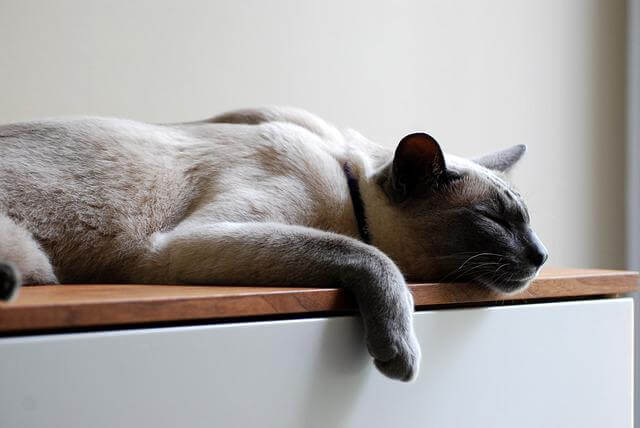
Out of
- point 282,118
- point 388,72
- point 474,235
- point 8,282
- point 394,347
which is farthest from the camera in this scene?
point 388,72

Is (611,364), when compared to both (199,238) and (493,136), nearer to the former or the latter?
(199,238)

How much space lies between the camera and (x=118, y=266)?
3.40 ft

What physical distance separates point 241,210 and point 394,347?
1.09ft

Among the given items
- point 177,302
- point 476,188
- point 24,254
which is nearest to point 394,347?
point 177,302

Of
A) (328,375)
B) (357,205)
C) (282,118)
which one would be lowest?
(328,375)

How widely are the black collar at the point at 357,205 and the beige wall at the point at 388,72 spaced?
56 cm

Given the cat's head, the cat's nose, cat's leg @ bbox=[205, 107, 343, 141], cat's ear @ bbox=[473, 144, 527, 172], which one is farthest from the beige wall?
the cat's nose

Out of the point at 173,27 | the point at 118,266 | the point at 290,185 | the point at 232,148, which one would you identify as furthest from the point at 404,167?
the point at 173,27

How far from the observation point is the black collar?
1110 millimetres

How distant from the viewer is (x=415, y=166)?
1068 millimetres

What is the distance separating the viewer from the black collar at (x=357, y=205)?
3.64 feet

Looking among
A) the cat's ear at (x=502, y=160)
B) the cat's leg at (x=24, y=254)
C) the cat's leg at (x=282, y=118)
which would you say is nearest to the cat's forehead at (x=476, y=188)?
the cat's ear at (x=502, y=160)

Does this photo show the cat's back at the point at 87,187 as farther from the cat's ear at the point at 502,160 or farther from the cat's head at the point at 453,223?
the cat's ear at the point at 502,160

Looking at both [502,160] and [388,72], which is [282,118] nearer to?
[502,160]
